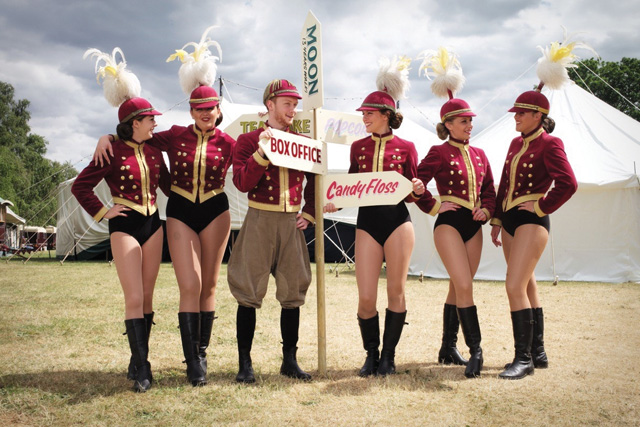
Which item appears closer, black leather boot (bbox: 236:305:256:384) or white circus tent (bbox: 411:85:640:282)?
black leather boot (bbox: 236:305:256:384)

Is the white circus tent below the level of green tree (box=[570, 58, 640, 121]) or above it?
below

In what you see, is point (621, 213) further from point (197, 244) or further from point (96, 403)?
point (96, 403)

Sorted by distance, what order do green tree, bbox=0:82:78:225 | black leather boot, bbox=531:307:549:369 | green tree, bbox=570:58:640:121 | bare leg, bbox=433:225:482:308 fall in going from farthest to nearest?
green tree, bbox=0:82:78:225
green tree, bbox=570:58:640:121
black leather boot, bbox=531:307:549:369
bare leg, bbox=433:225:482:308

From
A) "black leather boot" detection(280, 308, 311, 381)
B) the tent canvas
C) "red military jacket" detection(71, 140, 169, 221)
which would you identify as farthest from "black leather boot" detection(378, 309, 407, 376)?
the tent canvas

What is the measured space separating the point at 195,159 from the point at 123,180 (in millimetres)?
466

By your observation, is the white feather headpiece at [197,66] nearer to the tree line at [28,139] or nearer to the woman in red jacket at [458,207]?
the woman in red jacket at [458,207]

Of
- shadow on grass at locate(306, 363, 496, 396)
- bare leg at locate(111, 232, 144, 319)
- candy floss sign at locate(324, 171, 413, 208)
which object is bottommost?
shadow on grass at locate(306, 363, 496, 396)

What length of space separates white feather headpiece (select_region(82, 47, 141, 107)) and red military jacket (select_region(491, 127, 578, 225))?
8.76 feet

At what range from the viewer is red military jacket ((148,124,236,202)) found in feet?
11.1

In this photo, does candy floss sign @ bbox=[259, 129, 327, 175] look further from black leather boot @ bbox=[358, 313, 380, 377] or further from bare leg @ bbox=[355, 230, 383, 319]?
black leather boot @ bbox=[358, 313, 380, 377]

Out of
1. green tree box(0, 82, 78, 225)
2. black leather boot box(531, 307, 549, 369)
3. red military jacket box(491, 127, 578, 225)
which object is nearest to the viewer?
red military jacket box(491, 127, 578, 225)

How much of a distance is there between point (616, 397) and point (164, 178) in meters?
3.15

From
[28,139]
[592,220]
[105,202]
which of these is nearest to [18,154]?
[28,139]

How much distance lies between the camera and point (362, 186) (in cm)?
333
